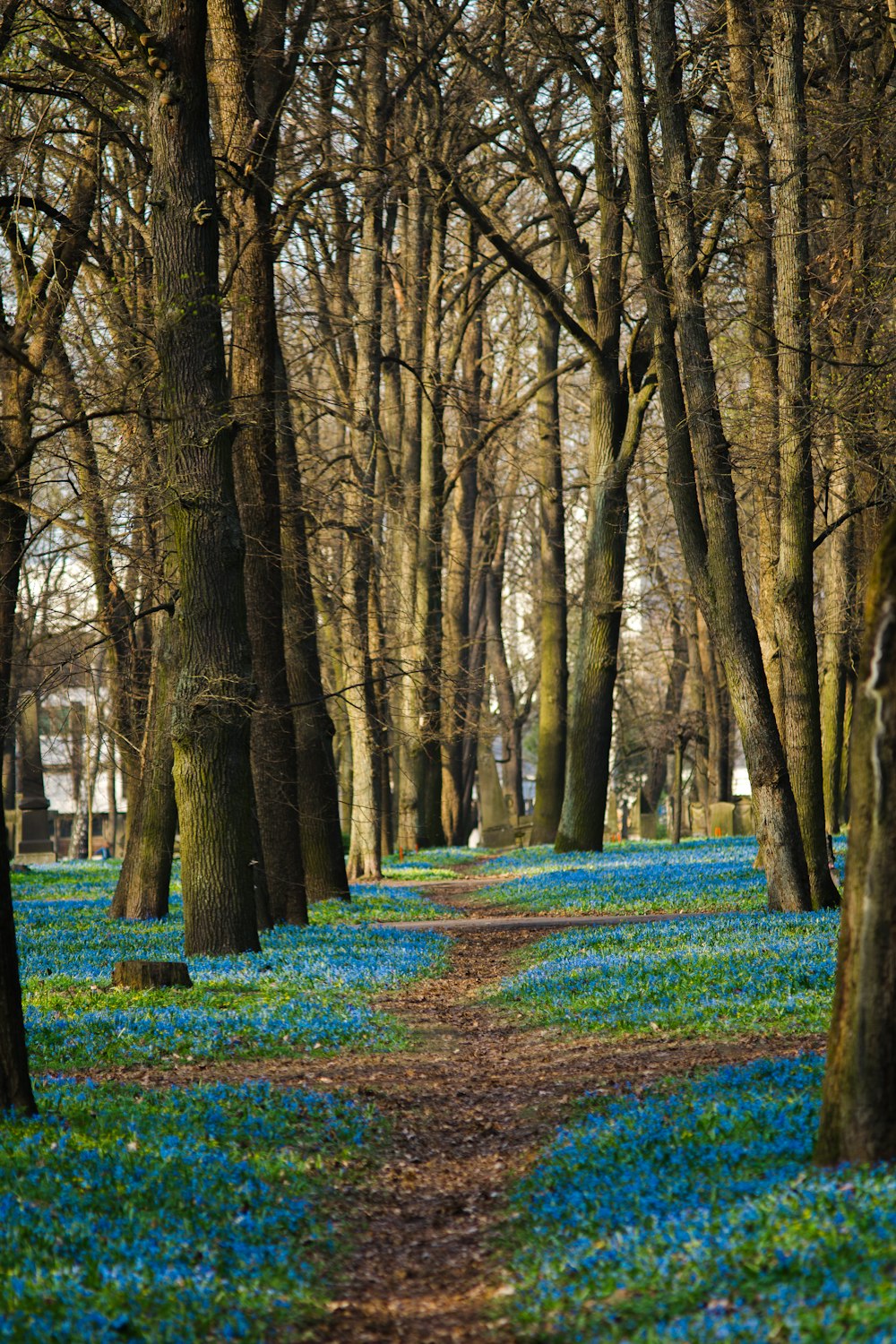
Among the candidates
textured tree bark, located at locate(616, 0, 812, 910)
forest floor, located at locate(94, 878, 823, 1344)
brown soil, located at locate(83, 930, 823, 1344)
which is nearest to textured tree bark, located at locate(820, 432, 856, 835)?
textured tree bark, located at locate(616, 0, 812, 910)

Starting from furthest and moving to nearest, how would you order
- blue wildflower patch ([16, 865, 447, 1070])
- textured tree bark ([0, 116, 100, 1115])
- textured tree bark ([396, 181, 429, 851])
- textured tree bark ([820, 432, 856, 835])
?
textured tree bark ([396, 181, 429, 851])
textured tree bark ([820, 432, 856, 835])
textured tree bark ([0, 116, 100, 1115])
blue wildflower patch ([16, 865, 447, 1070])

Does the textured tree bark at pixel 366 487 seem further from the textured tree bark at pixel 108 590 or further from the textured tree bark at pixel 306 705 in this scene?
the textured tree bark at pixel 108 590

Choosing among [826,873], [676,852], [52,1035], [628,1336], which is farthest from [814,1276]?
[676,852]

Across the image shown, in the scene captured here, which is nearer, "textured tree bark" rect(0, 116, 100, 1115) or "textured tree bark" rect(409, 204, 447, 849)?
"textured tree bark" rect(0, 116, 100, 1115)

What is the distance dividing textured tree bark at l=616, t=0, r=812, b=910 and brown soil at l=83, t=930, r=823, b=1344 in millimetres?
5471

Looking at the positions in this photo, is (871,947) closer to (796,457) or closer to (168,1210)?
(168,1210)

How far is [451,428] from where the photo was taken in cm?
4159

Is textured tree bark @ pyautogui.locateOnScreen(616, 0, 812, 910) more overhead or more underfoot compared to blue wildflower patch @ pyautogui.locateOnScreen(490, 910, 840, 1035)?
more overhead

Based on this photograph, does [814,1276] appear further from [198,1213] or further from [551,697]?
[551,697]

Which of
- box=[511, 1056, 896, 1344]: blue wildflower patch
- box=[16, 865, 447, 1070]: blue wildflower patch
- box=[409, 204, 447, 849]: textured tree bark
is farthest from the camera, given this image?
box=[409, 204, 447, 849]: textured tree bark

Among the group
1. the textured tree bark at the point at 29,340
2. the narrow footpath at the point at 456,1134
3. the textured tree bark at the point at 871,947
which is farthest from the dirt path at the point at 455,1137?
the textured tree bark at the point at 29,340

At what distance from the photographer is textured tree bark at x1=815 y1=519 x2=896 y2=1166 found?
209 inches

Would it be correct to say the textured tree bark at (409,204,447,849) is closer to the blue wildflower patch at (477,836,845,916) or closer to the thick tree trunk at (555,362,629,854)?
the thick tree trunk at (555,362,629,854)

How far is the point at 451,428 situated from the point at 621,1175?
37.1 meters
